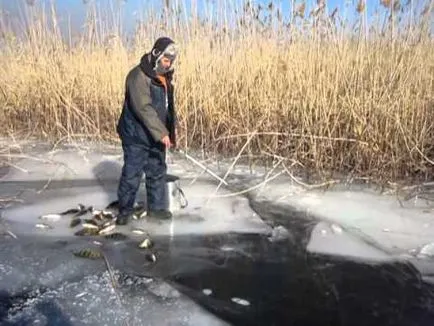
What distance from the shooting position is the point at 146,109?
314 cm

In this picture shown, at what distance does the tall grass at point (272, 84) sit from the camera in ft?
13.1

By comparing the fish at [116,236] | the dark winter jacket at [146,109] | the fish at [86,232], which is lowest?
the fish at [116,236]

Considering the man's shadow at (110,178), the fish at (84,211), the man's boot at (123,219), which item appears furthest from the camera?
the man's shadow at (110,178)

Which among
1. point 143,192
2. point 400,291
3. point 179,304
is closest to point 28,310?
point 179,304

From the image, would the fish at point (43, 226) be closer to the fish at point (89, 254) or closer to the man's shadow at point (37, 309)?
the fish at point (89, 254)

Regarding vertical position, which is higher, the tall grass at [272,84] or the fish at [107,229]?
the tall grass at [272,84]

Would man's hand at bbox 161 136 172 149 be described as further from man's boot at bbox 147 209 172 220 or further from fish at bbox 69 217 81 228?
fish at bbox 69 217 81 228

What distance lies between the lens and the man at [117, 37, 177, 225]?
315cm

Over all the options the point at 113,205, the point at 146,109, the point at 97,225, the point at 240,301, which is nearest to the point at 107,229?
the point at 97,225

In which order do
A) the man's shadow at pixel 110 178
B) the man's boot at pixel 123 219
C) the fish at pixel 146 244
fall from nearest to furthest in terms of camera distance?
1. the fish at pixel 146 244
2. the man's boot at pixel 123 219
3. the man's shadow at pixel 110 178

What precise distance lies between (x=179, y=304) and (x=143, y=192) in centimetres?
194

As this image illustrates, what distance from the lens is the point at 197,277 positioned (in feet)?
8.09

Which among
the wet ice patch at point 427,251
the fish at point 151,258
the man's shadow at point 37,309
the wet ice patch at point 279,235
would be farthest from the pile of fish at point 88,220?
the wet ice patch at point 427,251

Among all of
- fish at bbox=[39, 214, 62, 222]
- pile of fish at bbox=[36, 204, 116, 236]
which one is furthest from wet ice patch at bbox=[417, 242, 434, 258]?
fish at bbox=[39, 214, 62, 222]
